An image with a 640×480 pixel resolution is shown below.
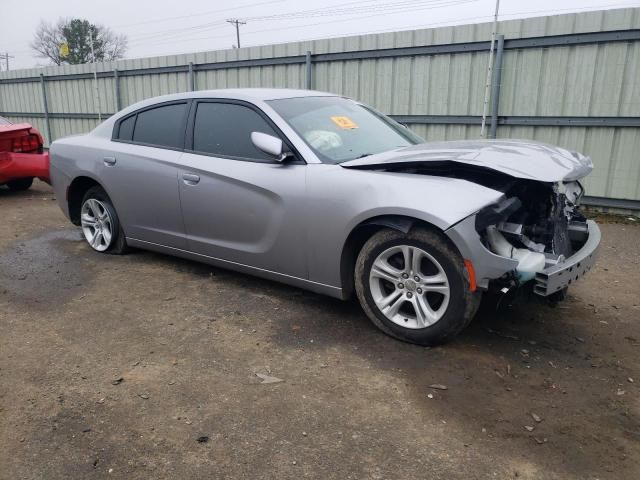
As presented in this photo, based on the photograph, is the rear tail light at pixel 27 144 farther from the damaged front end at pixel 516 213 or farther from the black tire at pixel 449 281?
the black tire at pixel 449 281

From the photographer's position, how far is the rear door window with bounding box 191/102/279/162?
4.19 m

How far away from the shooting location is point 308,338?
3.68m

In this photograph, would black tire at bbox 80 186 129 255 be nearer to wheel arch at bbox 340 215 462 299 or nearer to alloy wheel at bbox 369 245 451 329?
wheel arch at bbox 340 215 462 299

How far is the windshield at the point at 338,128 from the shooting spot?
13.1 feet

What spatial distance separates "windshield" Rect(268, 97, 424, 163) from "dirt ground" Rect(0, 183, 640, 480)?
47.5 inches

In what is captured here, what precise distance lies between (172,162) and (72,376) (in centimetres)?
209

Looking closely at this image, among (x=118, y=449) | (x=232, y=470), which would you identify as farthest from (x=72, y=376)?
(x=232, y=470)

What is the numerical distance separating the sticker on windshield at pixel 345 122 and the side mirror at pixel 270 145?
61cm

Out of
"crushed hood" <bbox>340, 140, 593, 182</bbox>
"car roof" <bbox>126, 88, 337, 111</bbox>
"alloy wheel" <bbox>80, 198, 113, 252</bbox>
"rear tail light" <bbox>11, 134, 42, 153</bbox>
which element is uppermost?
"car roof" <bbox>126, 88, 337, 111</bbox>

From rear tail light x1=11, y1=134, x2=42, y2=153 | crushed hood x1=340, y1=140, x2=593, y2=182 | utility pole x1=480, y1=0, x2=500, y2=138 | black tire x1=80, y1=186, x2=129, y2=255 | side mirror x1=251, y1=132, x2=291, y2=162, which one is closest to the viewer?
crushed hood x1=340, y1=140, x2=593, y2=182

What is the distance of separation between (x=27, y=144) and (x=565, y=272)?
340 inches

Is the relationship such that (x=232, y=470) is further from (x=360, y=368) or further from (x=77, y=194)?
(x=77, y=194)

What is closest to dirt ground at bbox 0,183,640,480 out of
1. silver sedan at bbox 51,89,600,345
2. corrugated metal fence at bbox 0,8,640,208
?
silver sedan at bbox 51,89,600,345

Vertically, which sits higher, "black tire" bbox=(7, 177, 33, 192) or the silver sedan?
the silver sedan
